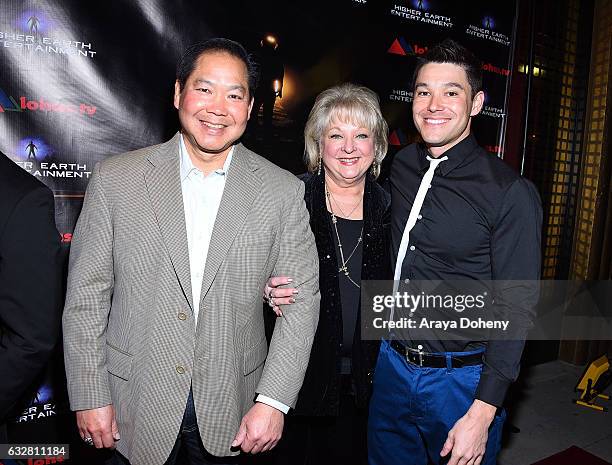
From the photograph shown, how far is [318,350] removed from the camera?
6.78ft

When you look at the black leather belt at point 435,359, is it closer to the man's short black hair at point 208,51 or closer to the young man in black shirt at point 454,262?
the young man in black shirt at point 454,262

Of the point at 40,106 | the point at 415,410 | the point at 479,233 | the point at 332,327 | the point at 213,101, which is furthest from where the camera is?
the point at 40,106

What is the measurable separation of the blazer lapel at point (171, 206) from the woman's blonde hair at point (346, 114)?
832 mm

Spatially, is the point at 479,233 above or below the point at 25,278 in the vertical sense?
above

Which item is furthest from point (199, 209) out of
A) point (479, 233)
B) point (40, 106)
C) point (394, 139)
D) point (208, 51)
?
point (394, 139)

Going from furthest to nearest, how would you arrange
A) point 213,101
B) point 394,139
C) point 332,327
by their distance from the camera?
point 394,139
point 332,327
point 213,101

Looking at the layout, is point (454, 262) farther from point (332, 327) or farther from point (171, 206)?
point (171, 206)

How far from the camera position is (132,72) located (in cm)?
265

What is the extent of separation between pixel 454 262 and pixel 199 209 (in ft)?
3.16

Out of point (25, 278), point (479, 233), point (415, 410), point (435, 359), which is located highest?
point (479, 233)

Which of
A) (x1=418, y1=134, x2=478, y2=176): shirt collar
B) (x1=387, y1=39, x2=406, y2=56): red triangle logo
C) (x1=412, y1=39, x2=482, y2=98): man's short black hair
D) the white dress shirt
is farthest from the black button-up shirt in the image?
(x1=387, y1=39, x2=406, y2=56): red triangle logo

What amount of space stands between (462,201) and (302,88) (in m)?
1.71

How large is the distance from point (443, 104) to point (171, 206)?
3.59 feet

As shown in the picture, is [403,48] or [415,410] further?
[403,48]
